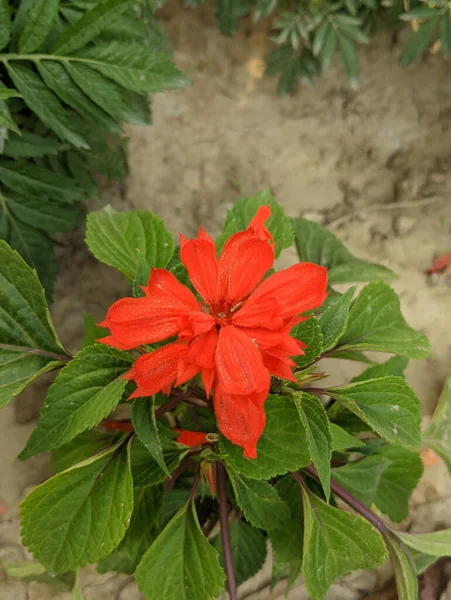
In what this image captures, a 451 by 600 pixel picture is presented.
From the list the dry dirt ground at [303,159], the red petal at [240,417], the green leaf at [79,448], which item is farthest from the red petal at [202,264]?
the dry dirt ground at [303,159]

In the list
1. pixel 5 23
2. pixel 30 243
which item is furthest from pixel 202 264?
pixel 30 243

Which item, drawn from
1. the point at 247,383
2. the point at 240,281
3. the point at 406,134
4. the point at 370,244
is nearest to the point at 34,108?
the point at 240,281

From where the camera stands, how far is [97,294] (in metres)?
1.53

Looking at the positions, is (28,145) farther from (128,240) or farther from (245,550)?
(245,550)

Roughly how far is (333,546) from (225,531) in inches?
7.5

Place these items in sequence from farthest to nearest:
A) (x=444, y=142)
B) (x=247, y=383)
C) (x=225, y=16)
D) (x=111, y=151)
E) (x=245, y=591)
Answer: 1. (x=444, y=142)
2. (x=225, y=16)
3. (x=111, y=151)
4. (x=245, y=591)
5. (x=247, y=383)

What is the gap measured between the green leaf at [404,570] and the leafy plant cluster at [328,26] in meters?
1.20

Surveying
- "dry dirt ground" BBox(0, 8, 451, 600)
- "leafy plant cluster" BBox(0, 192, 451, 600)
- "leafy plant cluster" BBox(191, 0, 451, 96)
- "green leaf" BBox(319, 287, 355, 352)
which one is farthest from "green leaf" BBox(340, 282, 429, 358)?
"leafy plant cluster" BBox(191, 0, 451, 96)

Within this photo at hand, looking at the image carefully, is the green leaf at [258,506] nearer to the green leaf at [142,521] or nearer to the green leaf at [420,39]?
the green leaf at [142,521]

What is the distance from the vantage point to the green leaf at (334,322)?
84 cm

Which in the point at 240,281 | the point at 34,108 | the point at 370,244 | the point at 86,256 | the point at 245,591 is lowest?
the point at 245,591

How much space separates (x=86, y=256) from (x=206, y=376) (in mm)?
1085

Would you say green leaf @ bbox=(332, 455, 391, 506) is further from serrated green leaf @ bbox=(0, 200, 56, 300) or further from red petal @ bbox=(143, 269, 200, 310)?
serrated green leaf @ bbox=(0, 200, 56, 300)

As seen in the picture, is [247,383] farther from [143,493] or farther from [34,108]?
[34,108]
